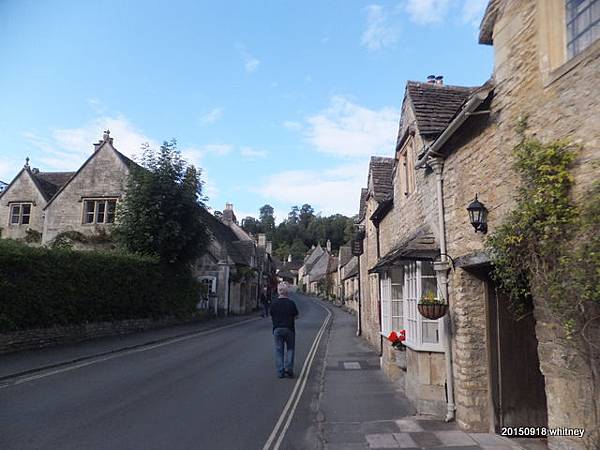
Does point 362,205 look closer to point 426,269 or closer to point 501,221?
point 426,269

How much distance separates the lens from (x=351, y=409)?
26.3ft

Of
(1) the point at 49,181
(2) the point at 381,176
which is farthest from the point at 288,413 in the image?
(1) the point at 49,181

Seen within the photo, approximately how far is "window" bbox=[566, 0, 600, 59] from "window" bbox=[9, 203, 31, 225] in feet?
109

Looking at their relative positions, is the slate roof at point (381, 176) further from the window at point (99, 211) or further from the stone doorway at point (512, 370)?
the window at point (99, 211)

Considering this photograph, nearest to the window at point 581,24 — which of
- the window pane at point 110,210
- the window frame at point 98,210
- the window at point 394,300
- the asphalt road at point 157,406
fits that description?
the window at point 394,300

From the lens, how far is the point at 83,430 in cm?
638

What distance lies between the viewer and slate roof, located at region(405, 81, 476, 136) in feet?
29.1

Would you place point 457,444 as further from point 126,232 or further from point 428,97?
point 126,232

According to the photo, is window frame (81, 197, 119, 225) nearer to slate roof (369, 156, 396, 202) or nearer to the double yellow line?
slate roof (369, 156, 396, 202)

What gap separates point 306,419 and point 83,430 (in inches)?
129

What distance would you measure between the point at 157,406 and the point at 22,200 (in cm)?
2849

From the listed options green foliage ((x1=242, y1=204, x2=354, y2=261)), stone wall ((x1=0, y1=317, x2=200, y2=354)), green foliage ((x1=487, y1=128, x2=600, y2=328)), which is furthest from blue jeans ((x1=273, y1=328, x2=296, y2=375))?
green foliage ((x1=242, y1=204, x2=354, y2=261))

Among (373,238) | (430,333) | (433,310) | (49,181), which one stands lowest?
(430,333)

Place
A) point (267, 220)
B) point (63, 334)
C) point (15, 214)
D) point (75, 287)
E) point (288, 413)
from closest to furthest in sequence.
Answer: point (288, 413), point (63, 334), point (75, 287), point (15, 214), point (267, 220)
